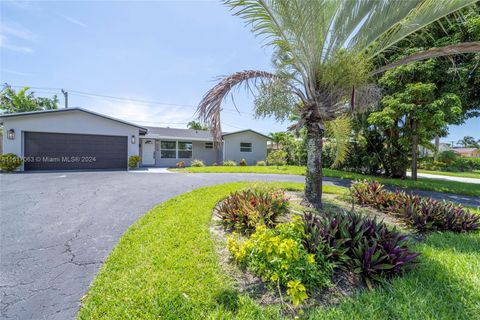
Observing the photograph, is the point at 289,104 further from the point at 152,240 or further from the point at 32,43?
the point at 32,43

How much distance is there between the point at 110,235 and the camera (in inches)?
166

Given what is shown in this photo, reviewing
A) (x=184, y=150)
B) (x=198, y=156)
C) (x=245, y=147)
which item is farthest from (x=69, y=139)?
(x=245, y=147)

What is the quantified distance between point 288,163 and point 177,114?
2110 centimetres

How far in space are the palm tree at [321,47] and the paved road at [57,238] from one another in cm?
310

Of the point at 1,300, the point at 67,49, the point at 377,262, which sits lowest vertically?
the point at 1,300

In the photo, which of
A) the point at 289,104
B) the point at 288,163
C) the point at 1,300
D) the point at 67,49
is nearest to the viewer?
the point at 1,300

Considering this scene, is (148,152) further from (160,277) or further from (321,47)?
(160,277)

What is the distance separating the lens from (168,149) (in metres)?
20.7

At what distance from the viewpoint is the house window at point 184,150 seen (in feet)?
69.2

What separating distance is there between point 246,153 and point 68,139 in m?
14.8

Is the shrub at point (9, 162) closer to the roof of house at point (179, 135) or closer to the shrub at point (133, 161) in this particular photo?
the shrub at point (133, 161)

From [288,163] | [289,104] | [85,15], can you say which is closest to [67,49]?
[85,15]

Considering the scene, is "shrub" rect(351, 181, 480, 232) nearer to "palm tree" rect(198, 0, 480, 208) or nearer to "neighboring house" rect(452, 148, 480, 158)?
"palm tree" rect(198, 0, 480, 208)

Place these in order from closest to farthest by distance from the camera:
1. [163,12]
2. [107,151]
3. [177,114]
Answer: [163,12] → [107,151] → [177,114]
